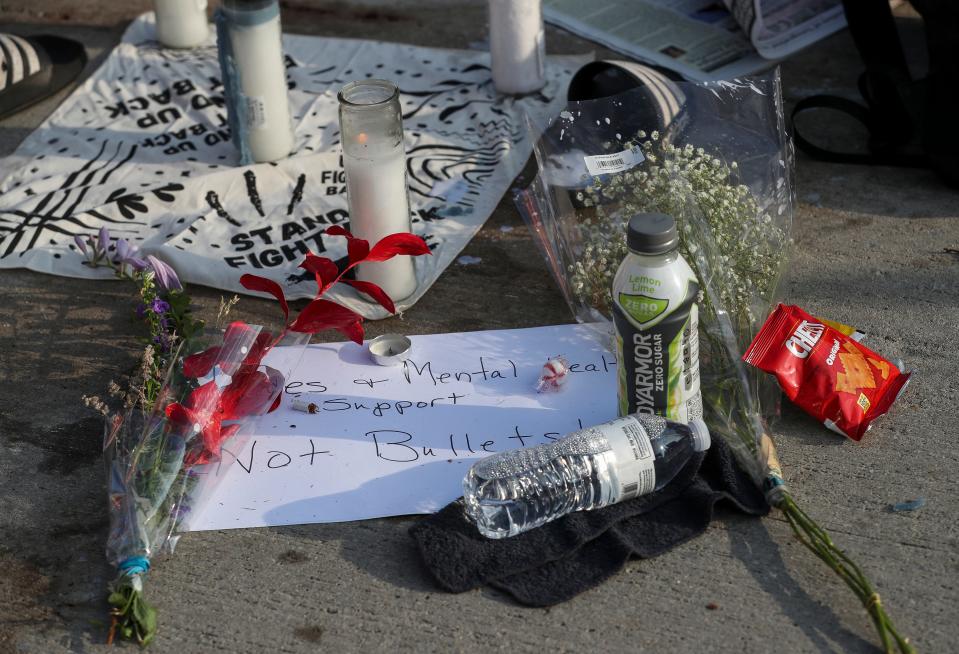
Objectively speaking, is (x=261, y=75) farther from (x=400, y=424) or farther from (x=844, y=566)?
(x=844, y=566)

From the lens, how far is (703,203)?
1.90 meters

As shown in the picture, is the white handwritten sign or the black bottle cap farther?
the white handwritten sign

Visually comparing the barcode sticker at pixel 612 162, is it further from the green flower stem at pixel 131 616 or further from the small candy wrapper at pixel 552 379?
the green flower stem at pixel 131 616

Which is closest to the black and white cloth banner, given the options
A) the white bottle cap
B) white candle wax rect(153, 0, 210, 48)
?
white candle wax rect(153, 0, 210, 48)

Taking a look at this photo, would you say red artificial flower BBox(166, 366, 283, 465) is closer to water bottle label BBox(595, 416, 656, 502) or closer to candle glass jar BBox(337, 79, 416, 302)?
candle glass jar BBox(337, 79, 416, 302)

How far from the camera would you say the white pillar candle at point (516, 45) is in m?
2.75

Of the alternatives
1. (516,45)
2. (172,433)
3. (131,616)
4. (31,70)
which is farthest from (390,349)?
(31,70)

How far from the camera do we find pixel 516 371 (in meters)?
1.93

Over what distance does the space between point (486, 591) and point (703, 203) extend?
2.72 feet

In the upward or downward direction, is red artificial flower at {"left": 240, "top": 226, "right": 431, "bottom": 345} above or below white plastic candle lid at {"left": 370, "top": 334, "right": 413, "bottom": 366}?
above

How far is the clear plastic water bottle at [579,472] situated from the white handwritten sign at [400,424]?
0.33ft

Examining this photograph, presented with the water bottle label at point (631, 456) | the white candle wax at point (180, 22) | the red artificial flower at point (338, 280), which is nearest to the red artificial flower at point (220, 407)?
the red artificial flower at point (338, 280)

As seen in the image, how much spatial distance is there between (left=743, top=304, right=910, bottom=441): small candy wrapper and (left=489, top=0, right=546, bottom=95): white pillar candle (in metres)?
1.30

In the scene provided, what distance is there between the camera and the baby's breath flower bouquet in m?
1.74
